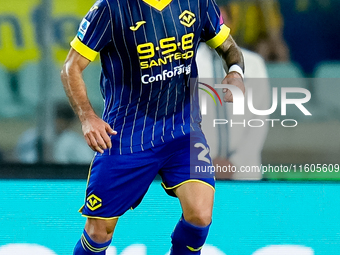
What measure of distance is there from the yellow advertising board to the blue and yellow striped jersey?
0.71 meters

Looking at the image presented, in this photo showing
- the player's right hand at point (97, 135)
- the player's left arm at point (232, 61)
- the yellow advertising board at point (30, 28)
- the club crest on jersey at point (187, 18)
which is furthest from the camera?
the yellow advertising board at point (30, 28)

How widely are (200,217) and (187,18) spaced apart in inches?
30.1

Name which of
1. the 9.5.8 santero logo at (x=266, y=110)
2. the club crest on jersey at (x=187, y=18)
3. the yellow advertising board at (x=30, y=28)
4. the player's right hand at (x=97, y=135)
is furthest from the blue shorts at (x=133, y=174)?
the yellow advertising board at (x=30, y=28)

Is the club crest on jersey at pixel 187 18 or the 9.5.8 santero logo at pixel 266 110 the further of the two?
the 9.5.8 santero logo at pixel 266 110

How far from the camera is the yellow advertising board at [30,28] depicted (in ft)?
8.56

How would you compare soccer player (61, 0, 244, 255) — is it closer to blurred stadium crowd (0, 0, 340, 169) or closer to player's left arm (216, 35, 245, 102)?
player's left arm (216, 35, 245, 102)

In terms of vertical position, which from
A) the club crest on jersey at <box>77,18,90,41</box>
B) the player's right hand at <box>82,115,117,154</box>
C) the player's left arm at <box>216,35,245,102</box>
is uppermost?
the club crest on jersey at <box>77,18,90,41</box>

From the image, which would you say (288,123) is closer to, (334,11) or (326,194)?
(326,194)

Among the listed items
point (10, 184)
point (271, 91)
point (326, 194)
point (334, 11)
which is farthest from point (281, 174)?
point (10, 184)

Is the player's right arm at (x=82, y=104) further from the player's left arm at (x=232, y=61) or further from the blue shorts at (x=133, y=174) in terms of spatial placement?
the player's left arm at (x=232, y=61)

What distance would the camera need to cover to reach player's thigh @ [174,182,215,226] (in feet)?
6.46

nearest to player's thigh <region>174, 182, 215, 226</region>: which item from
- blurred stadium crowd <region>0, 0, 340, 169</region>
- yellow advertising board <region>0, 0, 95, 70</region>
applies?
blurred stadium crowd <region>0, 0, 340, 169</region>

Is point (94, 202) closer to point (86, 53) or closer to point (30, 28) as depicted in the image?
point (86, 53)

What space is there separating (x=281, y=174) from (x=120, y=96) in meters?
1.13
